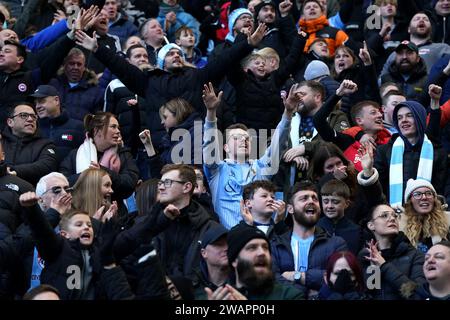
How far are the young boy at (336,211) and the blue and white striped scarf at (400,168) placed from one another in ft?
3.50

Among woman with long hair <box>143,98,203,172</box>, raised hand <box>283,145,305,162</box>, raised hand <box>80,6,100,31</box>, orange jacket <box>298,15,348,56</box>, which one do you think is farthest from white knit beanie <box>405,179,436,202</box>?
orange jacket <box>298,15,348,56</box>

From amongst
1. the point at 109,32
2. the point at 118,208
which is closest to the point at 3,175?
the point at 118,208

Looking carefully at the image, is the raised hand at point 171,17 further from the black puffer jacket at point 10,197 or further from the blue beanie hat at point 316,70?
the black puffer jacket at point 10,197

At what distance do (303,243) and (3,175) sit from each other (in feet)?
10.3

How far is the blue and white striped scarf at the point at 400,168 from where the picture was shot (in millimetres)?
15516

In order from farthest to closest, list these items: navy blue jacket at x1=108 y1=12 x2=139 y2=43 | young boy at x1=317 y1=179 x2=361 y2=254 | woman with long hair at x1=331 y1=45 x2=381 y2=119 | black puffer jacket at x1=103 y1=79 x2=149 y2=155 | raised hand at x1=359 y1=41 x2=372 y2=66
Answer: navy blue jacket at x1=108 y1=12 x2=139 y2=43 < woman with long hair at x1=331 y1=45 x2=381 y2=119 < raised hand at x1=359 y1=41 x2=372 y2=66 < black puffer jacket at x1=103 y1=79 x2=149 y2=155 < young boy at x1=317 y1=179 x2=361 y2=254

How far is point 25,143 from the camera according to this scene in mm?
16000

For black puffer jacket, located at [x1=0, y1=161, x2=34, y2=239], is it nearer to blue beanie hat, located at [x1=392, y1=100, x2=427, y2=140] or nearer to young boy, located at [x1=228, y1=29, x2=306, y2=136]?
young boy, located at [x1=228, y1=29, x2=306, y2=136]

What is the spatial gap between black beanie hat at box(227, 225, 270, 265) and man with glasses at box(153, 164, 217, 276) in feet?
3.09

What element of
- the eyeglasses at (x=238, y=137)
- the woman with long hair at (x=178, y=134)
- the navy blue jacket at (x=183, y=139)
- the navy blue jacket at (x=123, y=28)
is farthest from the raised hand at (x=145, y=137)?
the navy blue jacket at (x=123, y=28)

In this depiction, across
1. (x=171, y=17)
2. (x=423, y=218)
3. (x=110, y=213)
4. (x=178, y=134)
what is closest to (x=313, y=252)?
(x=423, y=218)

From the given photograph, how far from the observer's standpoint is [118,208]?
1540 cm

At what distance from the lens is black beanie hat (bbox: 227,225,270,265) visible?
1249cm
